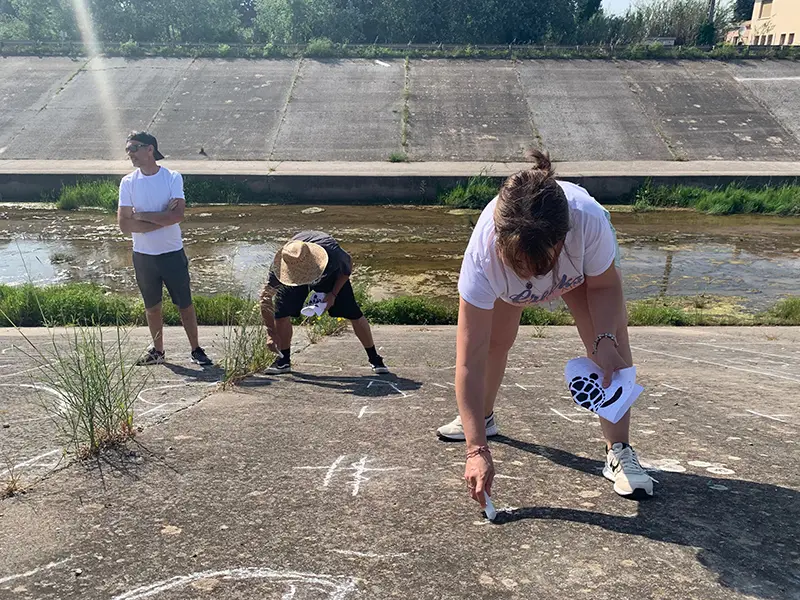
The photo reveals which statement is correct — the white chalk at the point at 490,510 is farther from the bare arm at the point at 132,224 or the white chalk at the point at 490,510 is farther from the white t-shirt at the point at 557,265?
the bare arm at the point at 132,224

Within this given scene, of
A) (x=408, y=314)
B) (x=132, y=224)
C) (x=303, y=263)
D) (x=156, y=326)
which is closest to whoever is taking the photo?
(x=303, y=263)

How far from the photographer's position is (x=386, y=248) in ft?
49.0

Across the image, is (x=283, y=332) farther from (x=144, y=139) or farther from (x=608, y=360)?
(x=608, y=360)

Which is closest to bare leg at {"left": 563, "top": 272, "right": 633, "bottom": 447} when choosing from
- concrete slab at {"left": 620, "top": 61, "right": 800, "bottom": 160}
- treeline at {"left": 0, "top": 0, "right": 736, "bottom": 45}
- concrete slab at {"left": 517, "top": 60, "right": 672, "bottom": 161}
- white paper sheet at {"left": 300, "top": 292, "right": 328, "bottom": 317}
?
white paper sheet at {"left": 300, "top": 292, "right": 328, "bottom": 317}

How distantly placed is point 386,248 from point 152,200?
8.73 meters

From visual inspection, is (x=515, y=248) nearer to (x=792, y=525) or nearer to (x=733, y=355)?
(x=792, y=525)

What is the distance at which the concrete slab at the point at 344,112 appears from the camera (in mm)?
23500

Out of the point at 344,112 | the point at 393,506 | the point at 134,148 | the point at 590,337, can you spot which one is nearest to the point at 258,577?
the point at 393,506

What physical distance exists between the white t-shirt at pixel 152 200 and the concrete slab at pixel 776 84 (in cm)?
2293

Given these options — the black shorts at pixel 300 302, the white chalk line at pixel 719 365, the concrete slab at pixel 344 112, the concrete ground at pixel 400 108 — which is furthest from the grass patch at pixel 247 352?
the concrete ground at pixel 400 108

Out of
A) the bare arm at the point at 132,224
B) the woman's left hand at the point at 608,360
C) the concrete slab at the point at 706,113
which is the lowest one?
the concrete slab at the point at 706,113

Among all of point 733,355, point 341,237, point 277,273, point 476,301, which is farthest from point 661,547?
point 341,237

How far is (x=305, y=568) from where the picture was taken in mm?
2805

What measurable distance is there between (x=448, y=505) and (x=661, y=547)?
834mm
